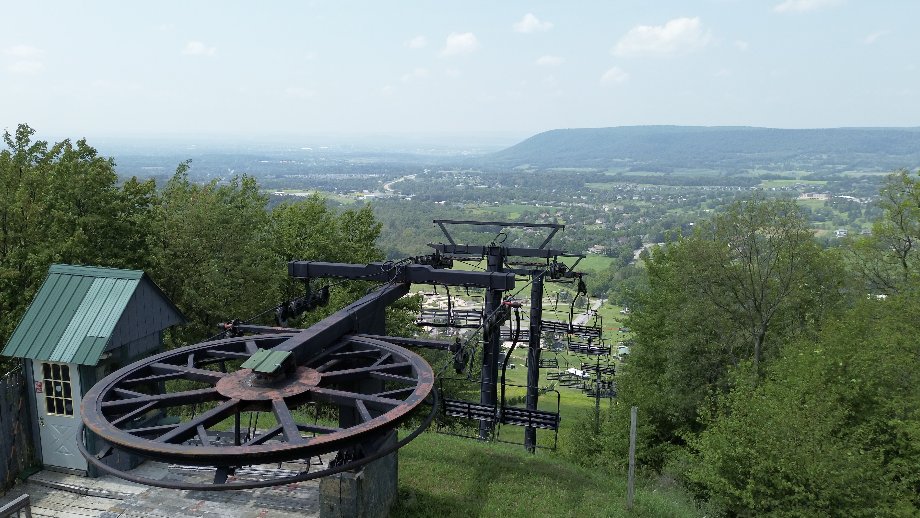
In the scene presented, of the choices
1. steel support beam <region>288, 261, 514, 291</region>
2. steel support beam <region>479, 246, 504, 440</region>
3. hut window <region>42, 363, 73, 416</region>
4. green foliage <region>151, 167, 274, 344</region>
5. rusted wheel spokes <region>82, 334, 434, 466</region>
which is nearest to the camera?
rusted wheel spokes <region>82, 334, 434, 466</region>

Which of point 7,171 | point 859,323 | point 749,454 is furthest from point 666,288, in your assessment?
point 7,171

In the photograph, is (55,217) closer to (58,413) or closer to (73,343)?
(73,343)

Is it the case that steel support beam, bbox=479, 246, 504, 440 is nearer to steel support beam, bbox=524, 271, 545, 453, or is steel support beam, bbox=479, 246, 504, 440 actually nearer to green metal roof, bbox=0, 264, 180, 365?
steel support beam, bbox=524, 271, 545, 453

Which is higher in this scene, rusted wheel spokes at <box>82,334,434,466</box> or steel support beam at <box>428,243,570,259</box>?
steel support beam at <box>428,243,570,259</box>

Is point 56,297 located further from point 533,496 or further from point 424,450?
point 533,496

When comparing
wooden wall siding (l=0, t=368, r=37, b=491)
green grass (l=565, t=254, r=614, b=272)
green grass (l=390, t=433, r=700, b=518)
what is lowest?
green grass (l=565, t=254, r=614, b=272)

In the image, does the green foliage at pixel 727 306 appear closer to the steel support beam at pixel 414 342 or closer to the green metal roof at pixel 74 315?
the steel support beam at pixel 414 342

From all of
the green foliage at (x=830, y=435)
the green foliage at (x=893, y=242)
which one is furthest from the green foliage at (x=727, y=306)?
the green foliage at (x=830, y=435)

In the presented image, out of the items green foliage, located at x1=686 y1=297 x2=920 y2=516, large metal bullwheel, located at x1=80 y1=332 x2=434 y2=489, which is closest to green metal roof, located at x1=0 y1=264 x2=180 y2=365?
large metal bullwheel, located at x1=80 y1=332 x2=434 y2=489
